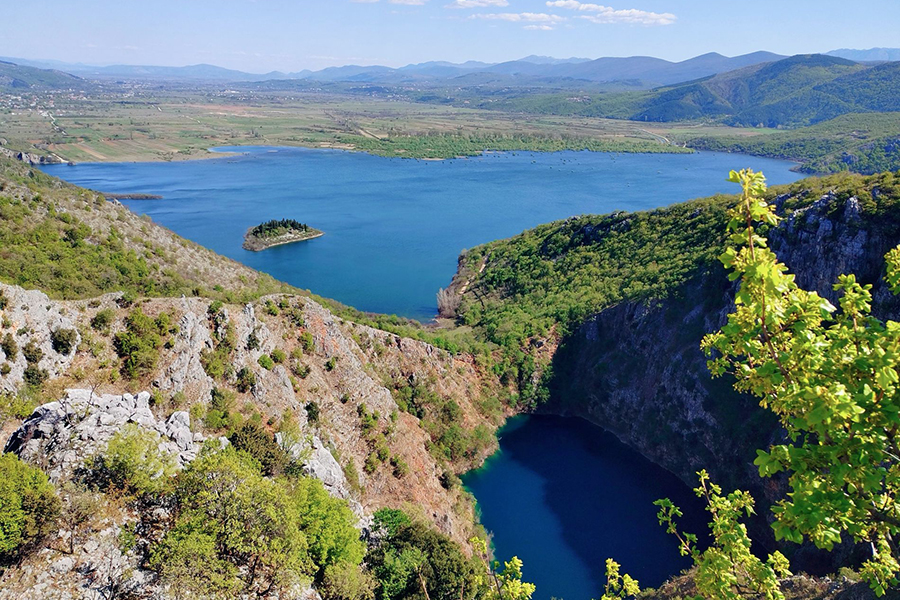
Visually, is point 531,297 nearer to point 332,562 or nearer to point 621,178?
point 332,562

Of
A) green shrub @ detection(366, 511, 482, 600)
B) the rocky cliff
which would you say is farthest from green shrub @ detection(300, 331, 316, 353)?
the rocky cliff

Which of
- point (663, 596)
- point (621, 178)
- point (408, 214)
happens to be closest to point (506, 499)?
point (663, 596)

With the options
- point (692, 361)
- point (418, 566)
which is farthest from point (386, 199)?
point (418, 566)

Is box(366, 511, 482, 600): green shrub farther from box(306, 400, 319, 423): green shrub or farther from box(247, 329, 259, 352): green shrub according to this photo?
box(247, 329, 259, 352): green shrub

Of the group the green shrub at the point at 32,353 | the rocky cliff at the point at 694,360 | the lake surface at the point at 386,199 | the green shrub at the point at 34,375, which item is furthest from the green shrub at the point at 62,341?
the lake surface at the point at 386,199

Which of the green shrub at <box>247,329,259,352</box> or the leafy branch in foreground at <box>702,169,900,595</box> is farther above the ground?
the leafy branch in foreground at <box>702,169,900,595</box>

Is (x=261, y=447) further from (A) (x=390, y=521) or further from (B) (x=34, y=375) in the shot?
(B) (x=34, y=375)
